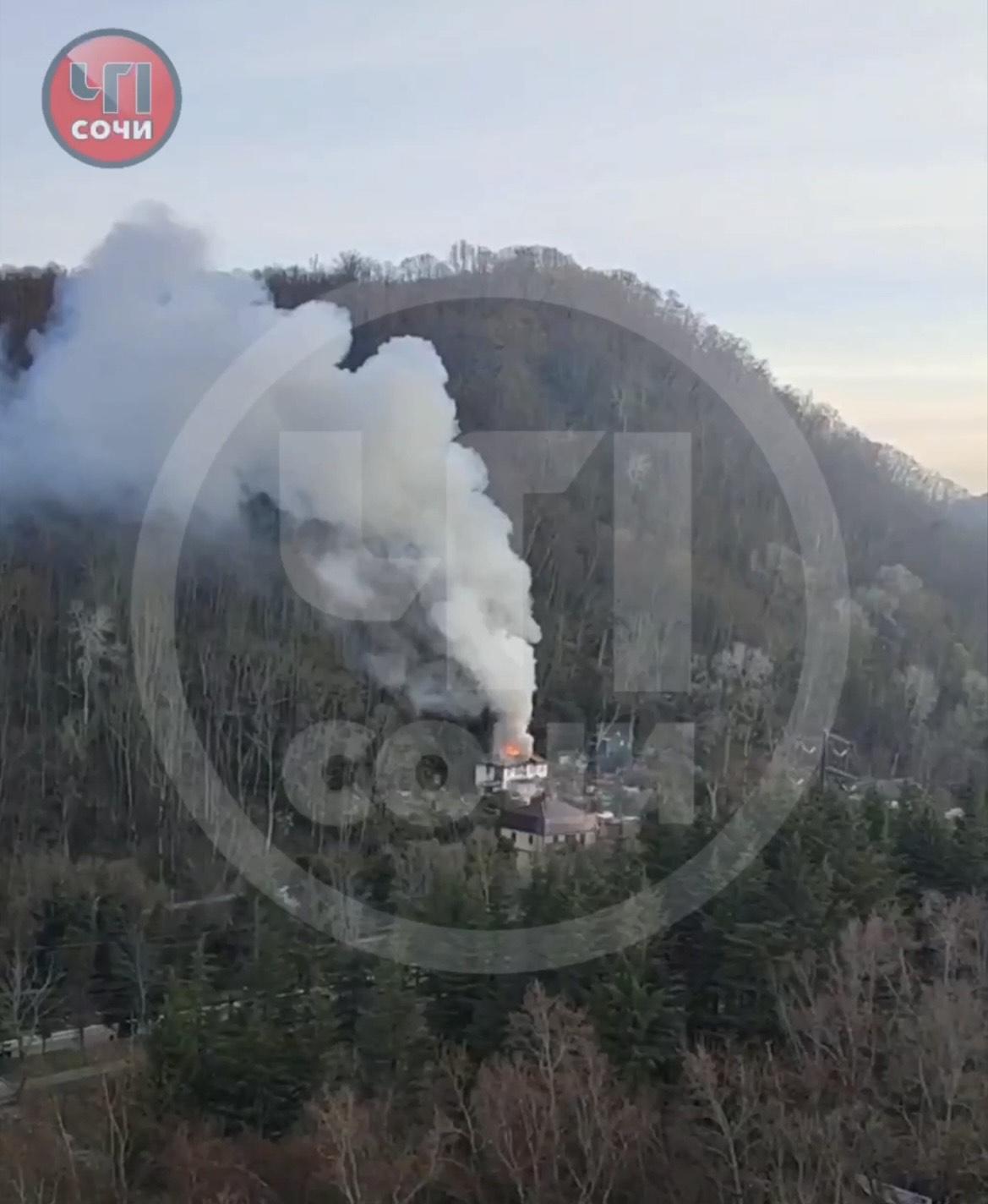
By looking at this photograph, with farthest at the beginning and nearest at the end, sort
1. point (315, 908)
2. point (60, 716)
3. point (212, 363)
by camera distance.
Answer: point (212, 363), point (60, 716), point (315, 908)

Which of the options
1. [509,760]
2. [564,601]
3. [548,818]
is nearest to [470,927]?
[548,818]

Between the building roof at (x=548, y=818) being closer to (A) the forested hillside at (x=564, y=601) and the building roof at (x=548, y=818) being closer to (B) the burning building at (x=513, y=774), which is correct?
(B) the burning building at (x=513, y=774)

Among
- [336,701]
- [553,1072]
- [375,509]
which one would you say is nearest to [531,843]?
[336,701]

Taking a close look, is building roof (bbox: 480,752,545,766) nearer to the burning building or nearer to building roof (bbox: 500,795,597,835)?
the burning building

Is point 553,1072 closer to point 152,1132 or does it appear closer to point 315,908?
point 152,1132

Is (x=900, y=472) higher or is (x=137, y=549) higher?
(x=900, y=472)

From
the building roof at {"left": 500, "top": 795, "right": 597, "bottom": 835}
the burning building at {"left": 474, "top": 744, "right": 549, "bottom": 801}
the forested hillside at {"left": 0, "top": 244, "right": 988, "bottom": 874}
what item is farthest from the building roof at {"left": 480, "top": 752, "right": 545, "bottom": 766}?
the forested hillside at {"left": 0, "top": 244, "right": 988, "bottom": 874}

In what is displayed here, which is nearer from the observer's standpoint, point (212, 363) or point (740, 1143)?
point (740, 1143)
